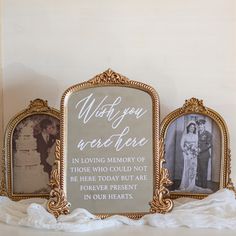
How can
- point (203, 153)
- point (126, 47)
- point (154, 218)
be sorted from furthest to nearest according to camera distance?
point (126, 47) < point (203, 153) < point (154, 218)

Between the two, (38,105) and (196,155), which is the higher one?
(38,105)

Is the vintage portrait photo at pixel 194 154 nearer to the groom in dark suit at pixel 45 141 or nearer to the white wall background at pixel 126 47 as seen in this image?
the white wall background at pixel 126 47

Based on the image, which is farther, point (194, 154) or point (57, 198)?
point (194, 154)

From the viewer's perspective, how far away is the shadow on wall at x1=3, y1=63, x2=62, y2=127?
107cm

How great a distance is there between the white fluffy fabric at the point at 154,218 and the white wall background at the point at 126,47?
21cm

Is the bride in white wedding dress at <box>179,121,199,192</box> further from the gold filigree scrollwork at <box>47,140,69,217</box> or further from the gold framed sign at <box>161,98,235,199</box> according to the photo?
the gold filigree scrollwork at <box>47,140,69,217</box>

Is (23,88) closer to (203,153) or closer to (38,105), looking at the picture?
(38,105)

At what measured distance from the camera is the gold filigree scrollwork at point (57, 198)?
2.75ft

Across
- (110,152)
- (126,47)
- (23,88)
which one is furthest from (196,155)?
(23,88)

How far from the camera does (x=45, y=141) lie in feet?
3.24

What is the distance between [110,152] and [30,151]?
0.23 metres

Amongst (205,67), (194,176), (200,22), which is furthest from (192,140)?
(200,22)

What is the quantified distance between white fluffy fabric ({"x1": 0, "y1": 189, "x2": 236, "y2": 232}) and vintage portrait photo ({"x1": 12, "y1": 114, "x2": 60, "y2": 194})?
104 mm

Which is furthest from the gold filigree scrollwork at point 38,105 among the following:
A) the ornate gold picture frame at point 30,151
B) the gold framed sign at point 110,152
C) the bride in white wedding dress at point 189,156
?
the bride in white wedding dress at point 189,156
